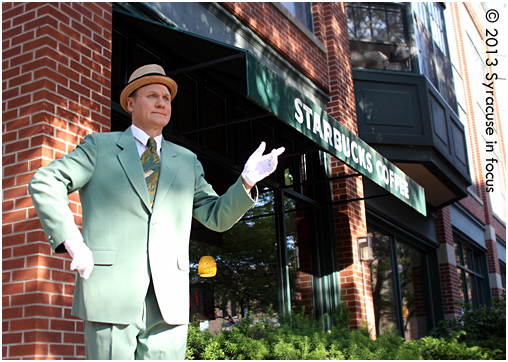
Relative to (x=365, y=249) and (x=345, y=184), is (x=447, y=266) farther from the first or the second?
(x=345, y=184)

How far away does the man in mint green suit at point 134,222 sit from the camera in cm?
245

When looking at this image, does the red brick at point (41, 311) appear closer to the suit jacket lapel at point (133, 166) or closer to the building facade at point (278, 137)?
the building facade at point (278, 137)

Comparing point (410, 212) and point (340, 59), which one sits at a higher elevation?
point (340, 59)

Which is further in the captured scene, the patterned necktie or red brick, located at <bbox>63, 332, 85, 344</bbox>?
red brick, located at <bbox>63, 332, 85, 344</bbox>

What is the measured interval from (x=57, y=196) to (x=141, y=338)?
2.25ft

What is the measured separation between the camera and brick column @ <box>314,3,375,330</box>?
348 inches

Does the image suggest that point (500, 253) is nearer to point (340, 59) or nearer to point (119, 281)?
point (340, 59)

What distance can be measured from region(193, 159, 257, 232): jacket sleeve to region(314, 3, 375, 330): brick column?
574 cm

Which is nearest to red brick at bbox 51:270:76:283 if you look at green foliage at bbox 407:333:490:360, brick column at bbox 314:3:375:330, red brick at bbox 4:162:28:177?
red brick at bbox 4:162:28:177

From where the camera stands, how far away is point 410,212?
1255 centimetres

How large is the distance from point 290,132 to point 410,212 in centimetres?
503

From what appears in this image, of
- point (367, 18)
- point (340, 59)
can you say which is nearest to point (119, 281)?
point (340, 59)

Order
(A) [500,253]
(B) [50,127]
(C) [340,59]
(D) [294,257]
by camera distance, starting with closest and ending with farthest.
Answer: (B) [50,127] → (D) [294,257] → (C) [340,59] → (A) [500,253]

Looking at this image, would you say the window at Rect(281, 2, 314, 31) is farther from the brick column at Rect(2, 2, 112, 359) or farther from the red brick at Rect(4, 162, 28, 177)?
the red brick at Rect(4, 162, 28, 177)
